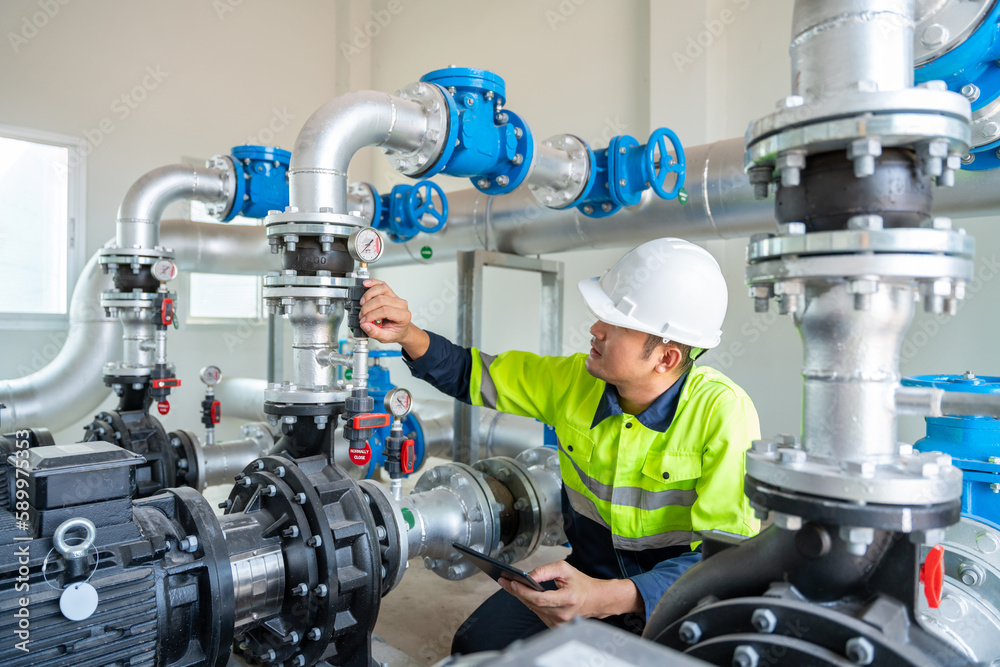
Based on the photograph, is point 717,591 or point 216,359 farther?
point 216,359

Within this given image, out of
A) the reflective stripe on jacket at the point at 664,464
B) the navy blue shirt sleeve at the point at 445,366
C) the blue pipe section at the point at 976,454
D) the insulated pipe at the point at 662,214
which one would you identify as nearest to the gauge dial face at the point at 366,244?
the navy blue shirt sleeve at the point at 445,366

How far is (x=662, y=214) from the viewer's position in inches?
101

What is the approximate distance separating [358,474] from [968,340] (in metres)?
2.56

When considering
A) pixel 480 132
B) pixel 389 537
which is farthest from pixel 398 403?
pixel 480 132

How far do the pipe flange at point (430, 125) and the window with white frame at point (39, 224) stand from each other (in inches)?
147

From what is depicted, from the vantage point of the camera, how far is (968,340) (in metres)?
2.65

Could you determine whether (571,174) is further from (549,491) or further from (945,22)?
(945,22)

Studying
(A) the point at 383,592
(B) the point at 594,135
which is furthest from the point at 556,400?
(B) the point at 594,135

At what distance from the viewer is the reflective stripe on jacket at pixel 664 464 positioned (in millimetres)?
1338

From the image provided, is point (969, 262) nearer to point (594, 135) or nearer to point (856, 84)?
point (856, 84)

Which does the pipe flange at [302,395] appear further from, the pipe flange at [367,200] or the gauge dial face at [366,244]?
the pipe flange at [367,200]

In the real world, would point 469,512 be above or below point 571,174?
below

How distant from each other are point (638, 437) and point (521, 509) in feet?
2.40

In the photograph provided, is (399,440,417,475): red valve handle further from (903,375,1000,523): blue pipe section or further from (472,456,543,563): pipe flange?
(903,375,1000,523): blue pipe section
